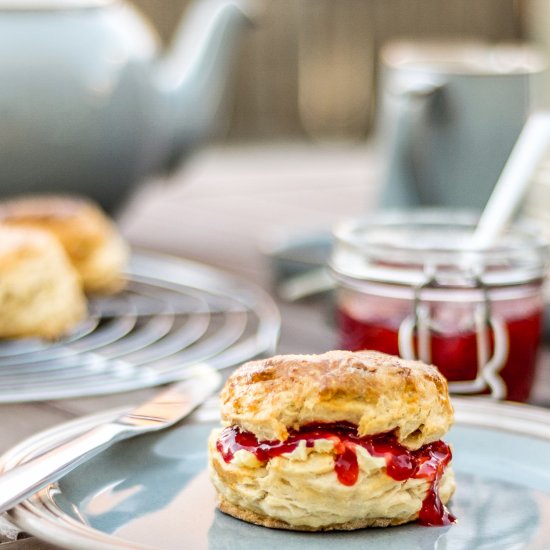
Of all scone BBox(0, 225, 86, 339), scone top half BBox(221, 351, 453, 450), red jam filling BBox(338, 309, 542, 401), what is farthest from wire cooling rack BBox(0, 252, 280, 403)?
scone top half BBox(221, 351, 453, 450)

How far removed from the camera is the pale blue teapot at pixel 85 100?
139 centimetres

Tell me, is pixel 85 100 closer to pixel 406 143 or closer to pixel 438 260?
pixel 406 143

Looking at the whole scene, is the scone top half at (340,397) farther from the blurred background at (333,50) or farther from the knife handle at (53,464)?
the blurred background at (333,50)

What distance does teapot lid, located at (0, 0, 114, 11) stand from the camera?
4.60ft

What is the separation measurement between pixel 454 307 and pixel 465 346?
3 centimetres

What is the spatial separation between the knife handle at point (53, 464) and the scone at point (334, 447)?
7 cm

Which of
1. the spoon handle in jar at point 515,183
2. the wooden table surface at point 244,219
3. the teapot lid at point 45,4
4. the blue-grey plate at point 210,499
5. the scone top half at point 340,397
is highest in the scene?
the teapot lid at point 45,4

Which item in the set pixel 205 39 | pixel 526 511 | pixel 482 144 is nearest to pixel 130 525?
pixel 526 511

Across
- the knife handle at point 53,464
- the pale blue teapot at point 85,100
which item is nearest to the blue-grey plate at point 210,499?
the knife handle at point 53,464

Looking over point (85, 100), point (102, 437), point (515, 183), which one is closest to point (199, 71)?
point (85, 100)

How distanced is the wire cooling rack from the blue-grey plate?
179 mm

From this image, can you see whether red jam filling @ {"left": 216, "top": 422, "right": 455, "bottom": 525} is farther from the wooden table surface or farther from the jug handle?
→ the jug handle

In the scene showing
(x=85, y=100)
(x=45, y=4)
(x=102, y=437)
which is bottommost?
(x=102, y=437)

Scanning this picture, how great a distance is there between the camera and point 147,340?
105cm
